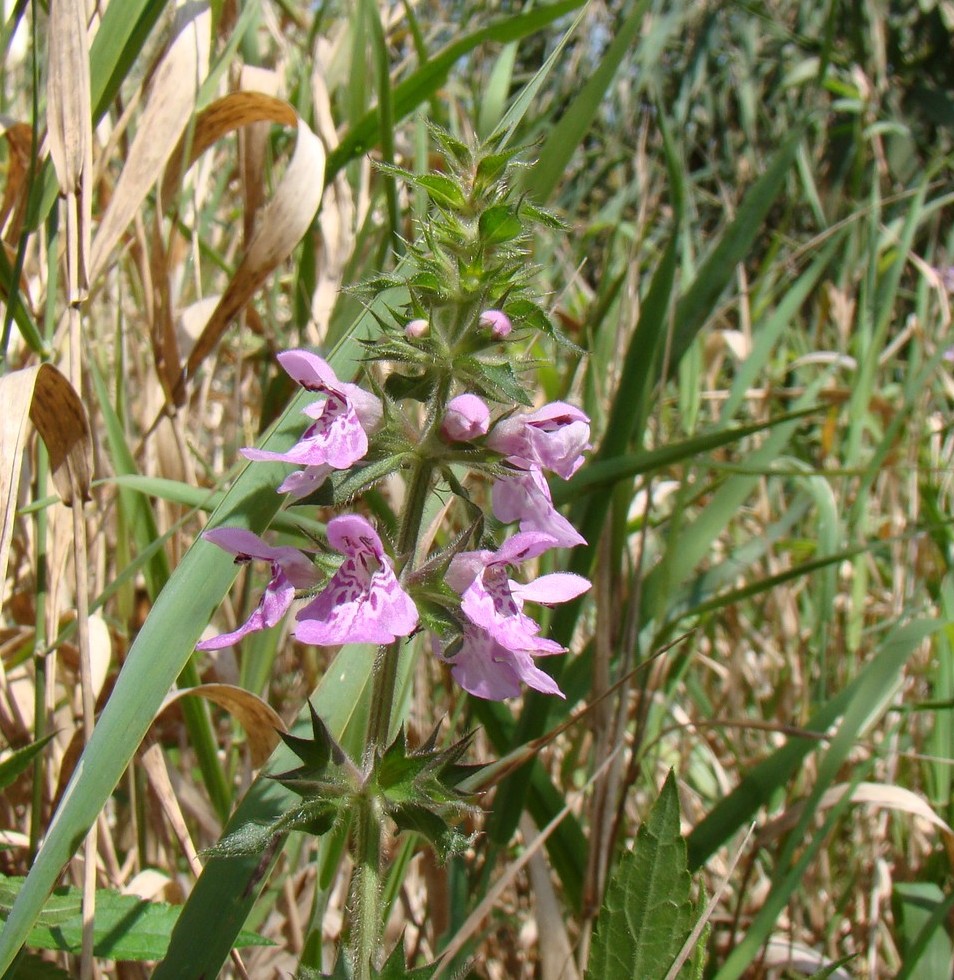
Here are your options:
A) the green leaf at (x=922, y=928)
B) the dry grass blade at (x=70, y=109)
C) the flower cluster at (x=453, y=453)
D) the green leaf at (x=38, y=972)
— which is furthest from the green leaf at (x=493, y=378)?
the green leaf at (x=922, y=928)

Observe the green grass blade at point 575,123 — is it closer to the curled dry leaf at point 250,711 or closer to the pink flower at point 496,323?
the pink flower at point 496,323

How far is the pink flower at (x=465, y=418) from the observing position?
801 mm

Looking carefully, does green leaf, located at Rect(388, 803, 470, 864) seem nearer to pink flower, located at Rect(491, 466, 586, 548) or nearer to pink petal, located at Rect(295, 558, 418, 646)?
pink petal, located at Rect(295, 558, 418, 646)

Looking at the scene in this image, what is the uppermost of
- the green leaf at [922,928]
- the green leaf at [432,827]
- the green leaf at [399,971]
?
the green leaf at [432,827]

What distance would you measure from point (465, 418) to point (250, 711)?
1.55 feet

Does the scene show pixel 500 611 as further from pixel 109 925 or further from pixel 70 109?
pixel 70 109

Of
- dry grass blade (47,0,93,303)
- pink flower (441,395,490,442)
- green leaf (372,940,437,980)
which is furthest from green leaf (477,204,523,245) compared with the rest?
green leaf (372,940,437,980)

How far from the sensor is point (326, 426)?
82 centimetres

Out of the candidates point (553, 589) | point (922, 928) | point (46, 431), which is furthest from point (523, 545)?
point (922, 928)

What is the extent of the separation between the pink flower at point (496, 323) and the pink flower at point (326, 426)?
4.5 inches

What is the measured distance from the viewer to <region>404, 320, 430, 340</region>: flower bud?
84 centimetres

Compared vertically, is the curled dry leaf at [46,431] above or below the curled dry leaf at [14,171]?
below

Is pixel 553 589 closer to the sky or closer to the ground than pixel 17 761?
closer to the sky

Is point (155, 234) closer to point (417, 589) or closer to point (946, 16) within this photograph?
point (417, 589)
